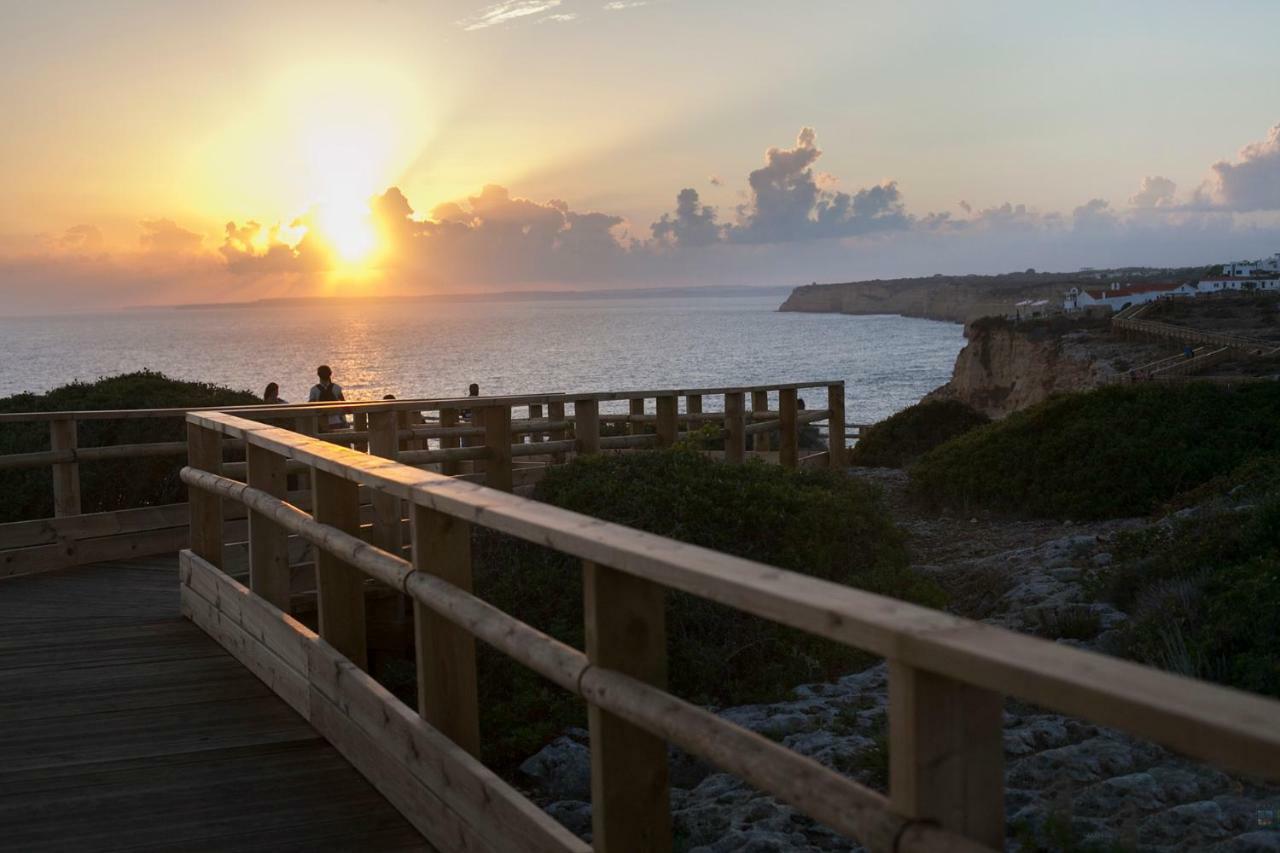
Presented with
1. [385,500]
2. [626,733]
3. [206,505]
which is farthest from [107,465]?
[626,733]

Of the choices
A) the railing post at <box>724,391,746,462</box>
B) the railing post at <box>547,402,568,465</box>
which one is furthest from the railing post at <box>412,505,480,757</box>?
the railing post at <box>724,391,746,462</box>

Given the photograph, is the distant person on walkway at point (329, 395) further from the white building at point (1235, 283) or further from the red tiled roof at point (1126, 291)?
the white building at point (1235, 283)

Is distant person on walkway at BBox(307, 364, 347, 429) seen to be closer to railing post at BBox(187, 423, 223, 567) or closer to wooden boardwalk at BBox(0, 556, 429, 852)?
railing post at BBox(187, 423, 223, 567)

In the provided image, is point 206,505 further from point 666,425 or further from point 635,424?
point 635,424

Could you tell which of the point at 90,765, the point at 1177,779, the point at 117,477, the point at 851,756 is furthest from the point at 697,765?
the point at 117,477

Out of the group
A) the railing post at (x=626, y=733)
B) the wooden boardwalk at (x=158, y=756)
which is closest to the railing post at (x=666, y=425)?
the wooden boardwalk at (x=158, y=756)

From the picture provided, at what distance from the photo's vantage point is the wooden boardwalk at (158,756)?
399 centimetres

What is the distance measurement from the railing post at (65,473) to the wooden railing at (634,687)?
4217 millimetres

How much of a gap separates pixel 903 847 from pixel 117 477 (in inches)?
536

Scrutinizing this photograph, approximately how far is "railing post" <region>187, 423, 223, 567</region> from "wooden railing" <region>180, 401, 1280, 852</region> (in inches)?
56.9

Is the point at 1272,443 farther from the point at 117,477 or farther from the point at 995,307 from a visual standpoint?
the point at 995,307

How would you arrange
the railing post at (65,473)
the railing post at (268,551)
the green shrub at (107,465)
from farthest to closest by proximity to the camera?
the green shrub at (107,465)
the railing post at (65,473)
the railing post at (268,551)

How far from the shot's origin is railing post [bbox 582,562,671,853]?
281cm

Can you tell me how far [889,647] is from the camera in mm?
1902
